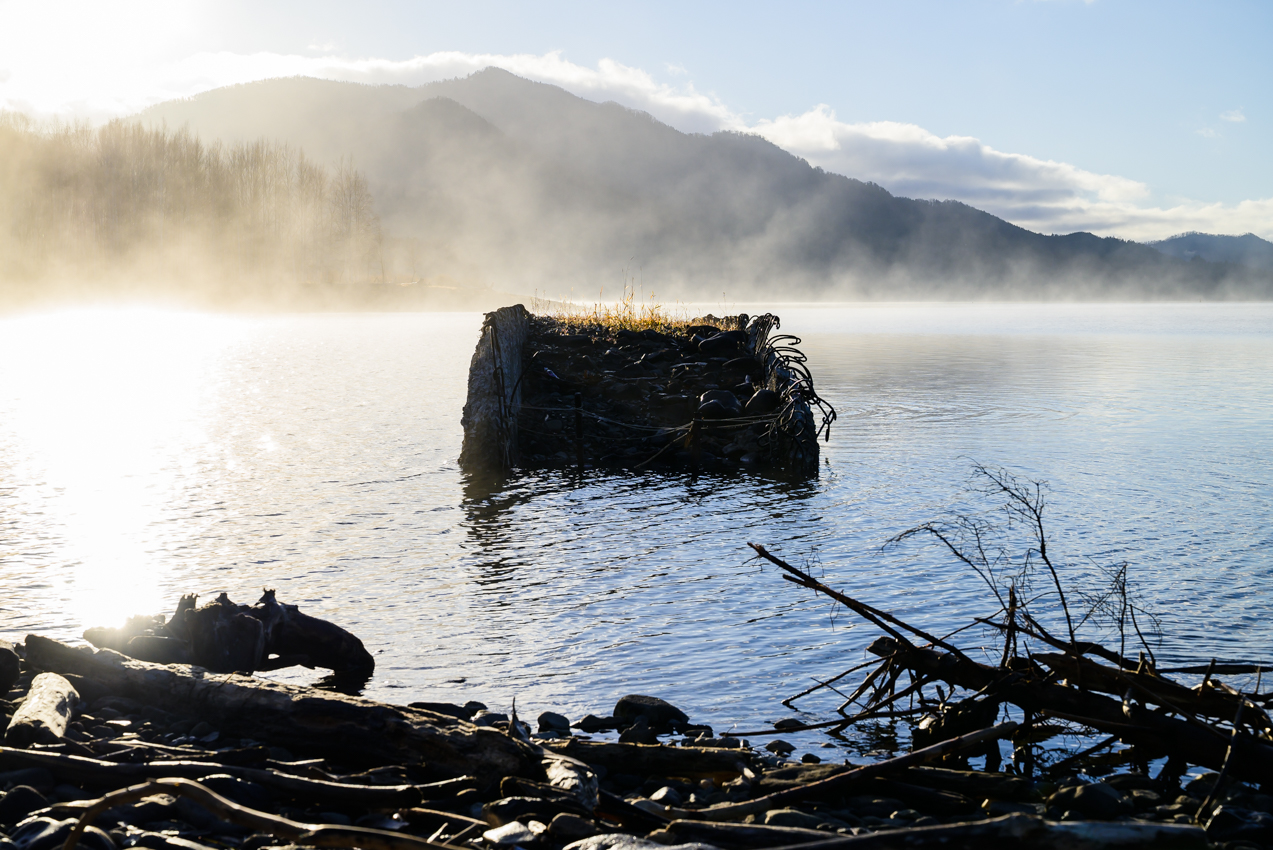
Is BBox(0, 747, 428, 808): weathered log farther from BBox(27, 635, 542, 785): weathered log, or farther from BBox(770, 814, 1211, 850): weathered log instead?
BBox(770, 814, 1211, 850): weathered log

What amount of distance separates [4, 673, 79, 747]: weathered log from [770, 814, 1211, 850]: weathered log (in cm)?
410

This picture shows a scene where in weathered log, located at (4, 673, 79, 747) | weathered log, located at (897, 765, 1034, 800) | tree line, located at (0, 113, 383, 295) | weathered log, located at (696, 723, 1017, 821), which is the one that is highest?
tree line, located at (0, 113, 383, 295)

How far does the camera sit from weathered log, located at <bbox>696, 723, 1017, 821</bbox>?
4281 mm

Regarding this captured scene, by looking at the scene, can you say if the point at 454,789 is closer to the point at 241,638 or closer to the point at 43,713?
the point at 43,713

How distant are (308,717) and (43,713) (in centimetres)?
145

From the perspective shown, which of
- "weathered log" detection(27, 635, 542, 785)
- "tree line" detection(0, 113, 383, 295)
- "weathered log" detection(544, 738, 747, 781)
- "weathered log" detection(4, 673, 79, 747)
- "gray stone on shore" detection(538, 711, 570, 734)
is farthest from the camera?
"tree line" detection(0, 113, 383, 295)

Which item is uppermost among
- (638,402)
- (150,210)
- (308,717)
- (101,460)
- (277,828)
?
(150,210)

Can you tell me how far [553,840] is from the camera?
411cm

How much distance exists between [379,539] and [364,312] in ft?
330

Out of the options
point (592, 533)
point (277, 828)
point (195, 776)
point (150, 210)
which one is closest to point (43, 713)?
point (195, 776)

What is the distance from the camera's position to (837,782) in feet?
14.7

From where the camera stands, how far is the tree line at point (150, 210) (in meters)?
97.4

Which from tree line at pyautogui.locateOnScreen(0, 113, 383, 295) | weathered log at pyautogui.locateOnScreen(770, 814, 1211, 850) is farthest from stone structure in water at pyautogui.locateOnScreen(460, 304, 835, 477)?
tree line at pyautogui.locateOnScreen(0, 113, 383, 295)

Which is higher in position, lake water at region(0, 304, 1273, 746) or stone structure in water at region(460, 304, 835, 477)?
stone structure in water at region(460, 304, 835, 477)
